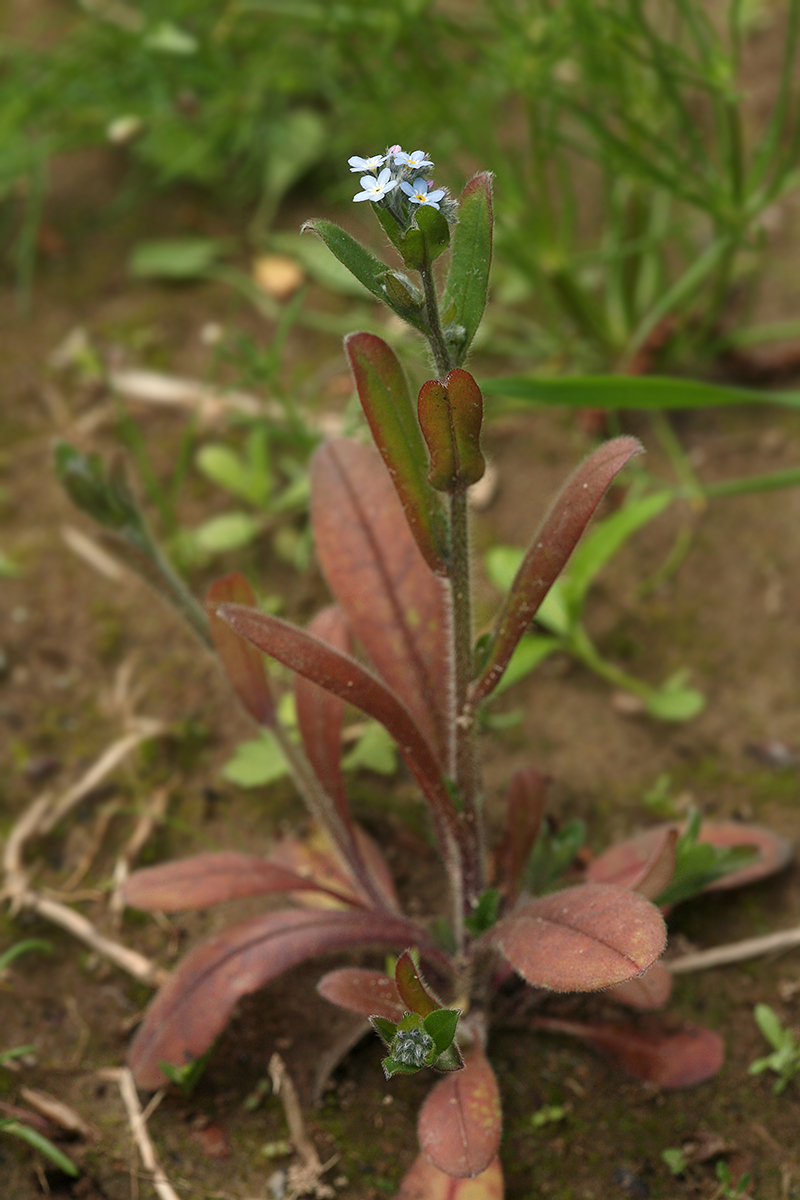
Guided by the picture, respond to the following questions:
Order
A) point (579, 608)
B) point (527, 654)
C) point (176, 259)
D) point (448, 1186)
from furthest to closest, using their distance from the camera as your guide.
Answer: point (176, 259) → point (579, 608) → point (527, 654) → point (448, 1186)

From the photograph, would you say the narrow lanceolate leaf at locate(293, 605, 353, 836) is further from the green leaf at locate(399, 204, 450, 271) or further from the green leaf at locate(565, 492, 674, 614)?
the green leaf at locate(399, 204, 450, 271)

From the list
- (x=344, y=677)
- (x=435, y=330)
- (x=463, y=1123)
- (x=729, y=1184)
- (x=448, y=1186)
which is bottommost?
(x=729, y=1184)

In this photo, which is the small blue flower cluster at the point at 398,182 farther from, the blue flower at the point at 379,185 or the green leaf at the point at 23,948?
the green leaf at the point at 23,948

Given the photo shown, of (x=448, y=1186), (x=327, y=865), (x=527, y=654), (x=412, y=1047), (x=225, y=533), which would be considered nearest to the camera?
(x=412, y=1047)

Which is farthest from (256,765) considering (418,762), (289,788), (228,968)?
(418,762)

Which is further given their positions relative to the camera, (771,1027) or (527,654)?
(527,654)

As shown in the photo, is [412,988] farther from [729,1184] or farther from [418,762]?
[729,1184]

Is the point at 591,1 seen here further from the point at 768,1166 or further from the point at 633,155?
the point at 768,1166
